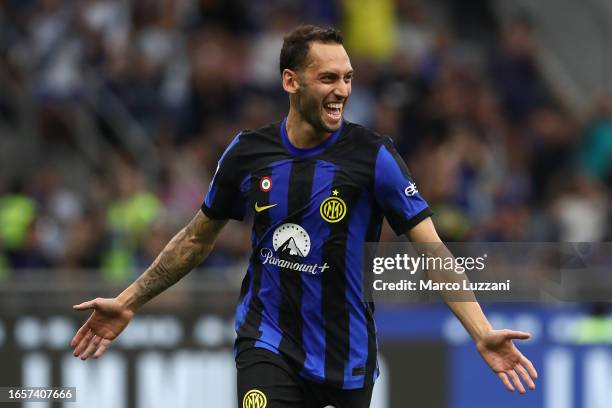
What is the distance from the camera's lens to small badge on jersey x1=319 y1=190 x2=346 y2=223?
20.9 feet

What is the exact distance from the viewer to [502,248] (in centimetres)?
912

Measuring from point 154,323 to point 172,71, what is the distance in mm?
4745

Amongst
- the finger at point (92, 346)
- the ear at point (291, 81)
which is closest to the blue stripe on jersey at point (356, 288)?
the ear at point (291, 81)

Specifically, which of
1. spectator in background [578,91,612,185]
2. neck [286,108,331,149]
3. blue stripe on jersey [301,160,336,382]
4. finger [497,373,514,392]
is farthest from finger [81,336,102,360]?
spectator in background [578,91,612,185]

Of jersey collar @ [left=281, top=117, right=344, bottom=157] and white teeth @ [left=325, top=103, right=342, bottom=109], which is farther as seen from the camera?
jersey collar @ [left=281, top=117, right=344, bottom=157]

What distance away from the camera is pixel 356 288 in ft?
21.1

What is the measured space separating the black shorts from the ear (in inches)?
49.1

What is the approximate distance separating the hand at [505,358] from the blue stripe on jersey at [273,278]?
3.22ft

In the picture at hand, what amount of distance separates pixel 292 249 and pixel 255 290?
0.32 metres

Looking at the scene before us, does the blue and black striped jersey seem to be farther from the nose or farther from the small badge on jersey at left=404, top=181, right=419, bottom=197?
the nose

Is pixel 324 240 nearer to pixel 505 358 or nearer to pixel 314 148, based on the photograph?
pixel 314 148

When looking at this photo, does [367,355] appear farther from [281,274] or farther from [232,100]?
[232,100]

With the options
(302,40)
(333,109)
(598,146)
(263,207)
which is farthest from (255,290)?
(598,146)

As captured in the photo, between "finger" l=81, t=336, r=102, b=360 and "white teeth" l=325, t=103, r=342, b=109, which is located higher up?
"white teeth" l=325, t=103, r=342, b=109
